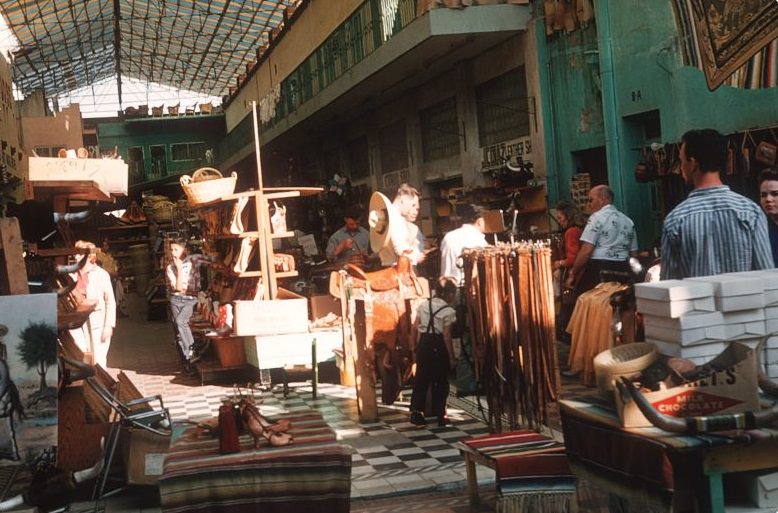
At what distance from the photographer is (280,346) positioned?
34.8 feet

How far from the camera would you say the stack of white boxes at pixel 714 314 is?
156 inches

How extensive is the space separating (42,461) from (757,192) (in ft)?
20.9

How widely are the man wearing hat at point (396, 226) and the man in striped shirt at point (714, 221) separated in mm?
4052

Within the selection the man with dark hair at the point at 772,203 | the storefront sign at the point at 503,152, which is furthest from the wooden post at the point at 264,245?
the man with dark hair at the point at 772,203

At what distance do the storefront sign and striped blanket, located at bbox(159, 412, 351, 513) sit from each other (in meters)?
10.3

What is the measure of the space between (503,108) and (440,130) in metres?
3.06

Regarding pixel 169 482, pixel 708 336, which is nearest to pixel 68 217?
pixel 169 482

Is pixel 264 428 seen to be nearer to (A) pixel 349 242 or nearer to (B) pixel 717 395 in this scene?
(B) pixel 717 395

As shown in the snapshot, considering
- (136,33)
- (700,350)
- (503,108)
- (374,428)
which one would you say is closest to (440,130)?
(503,108)

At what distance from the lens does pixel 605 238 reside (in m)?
9.64

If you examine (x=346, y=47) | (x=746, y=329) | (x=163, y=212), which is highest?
(x=346, y=47)

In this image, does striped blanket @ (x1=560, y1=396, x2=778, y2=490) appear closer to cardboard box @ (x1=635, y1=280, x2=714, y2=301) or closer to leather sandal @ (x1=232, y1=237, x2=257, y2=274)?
cardboard box @ (x1=635, y1=280, x2=714, y2=301)

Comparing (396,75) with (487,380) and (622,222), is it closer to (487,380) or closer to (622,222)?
(622,222)

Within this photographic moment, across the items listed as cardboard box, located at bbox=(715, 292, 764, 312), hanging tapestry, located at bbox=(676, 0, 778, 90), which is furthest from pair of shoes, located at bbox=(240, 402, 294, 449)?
hanging tapestry, located at bbox=(676, 0, 778, 90)
